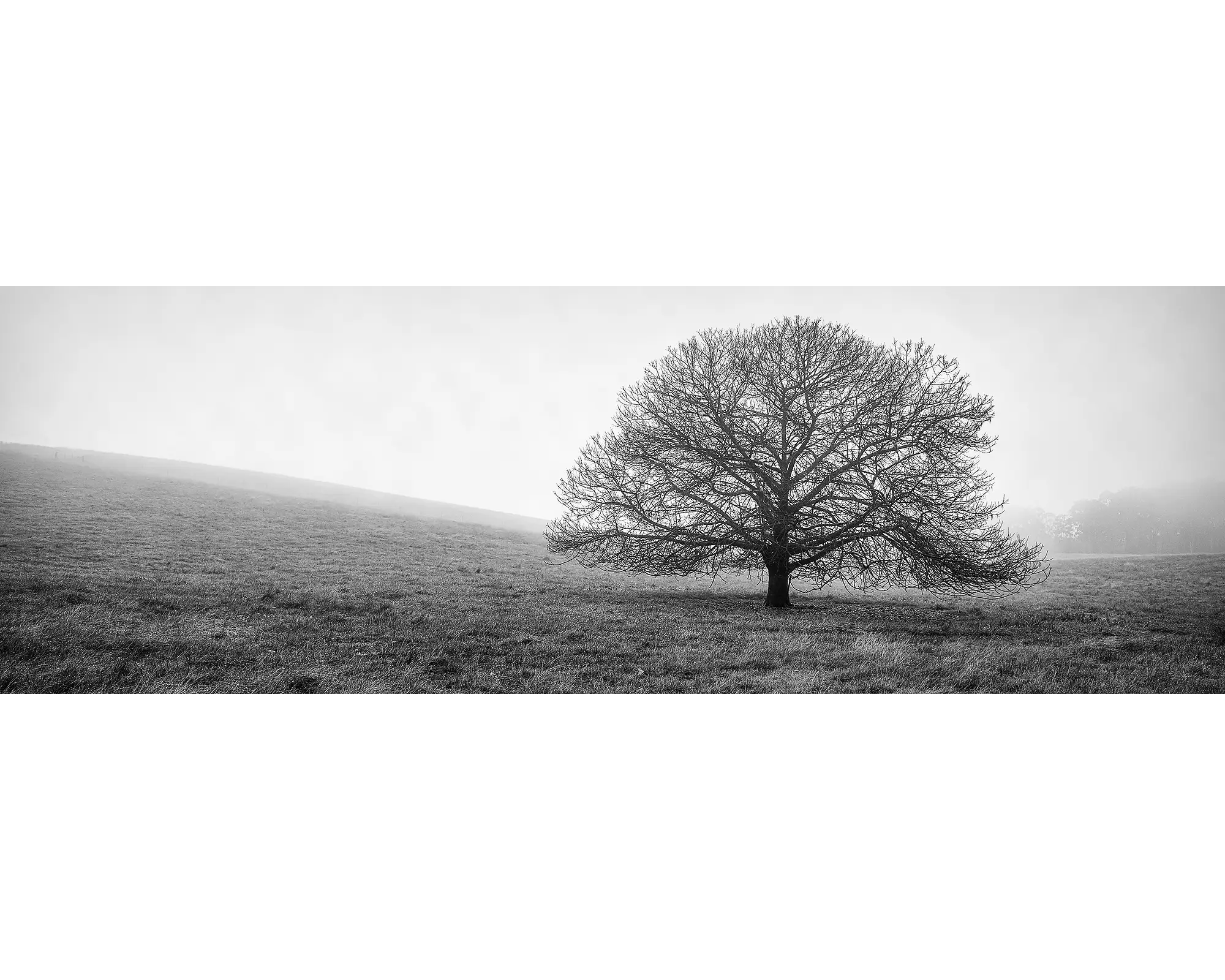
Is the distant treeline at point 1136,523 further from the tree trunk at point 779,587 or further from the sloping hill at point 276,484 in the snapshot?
the sloping hill at point 276,484

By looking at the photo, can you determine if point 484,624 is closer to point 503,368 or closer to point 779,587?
point 503,368

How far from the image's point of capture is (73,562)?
10.0m

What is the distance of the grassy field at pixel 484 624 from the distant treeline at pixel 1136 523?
391mm

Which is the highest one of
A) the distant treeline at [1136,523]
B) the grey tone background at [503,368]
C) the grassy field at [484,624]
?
the grey tone background at [503,368]

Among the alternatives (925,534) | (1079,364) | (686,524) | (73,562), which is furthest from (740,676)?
(73,562)

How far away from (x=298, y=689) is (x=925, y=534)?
10.5 metres

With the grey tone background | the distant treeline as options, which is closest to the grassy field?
the distant treeline

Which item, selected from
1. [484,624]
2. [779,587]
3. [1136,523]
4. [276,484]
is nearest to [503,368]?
[484,624]

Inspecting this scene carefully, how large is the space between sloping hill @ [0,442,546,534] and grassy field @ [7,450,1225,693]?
0.45m

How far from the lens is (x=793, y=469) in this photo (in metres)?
11.6

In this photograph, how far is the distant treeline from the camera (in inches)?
439

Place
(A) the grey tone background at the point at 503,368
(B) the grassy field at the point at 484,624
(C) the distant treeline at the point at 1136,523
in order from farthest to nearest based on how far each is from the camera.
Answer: (C) the distant treeline at the point at 1136,523, (A) the grey tone background at the point at 503,368, (B) the grassy field at the point at 484,624

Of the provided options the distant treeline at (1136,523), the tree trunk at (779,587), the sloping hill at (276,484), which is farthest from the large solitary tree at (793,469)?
the sloping hill at (276,484)

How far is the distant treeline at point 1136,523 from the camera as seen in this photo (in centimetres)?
1115
